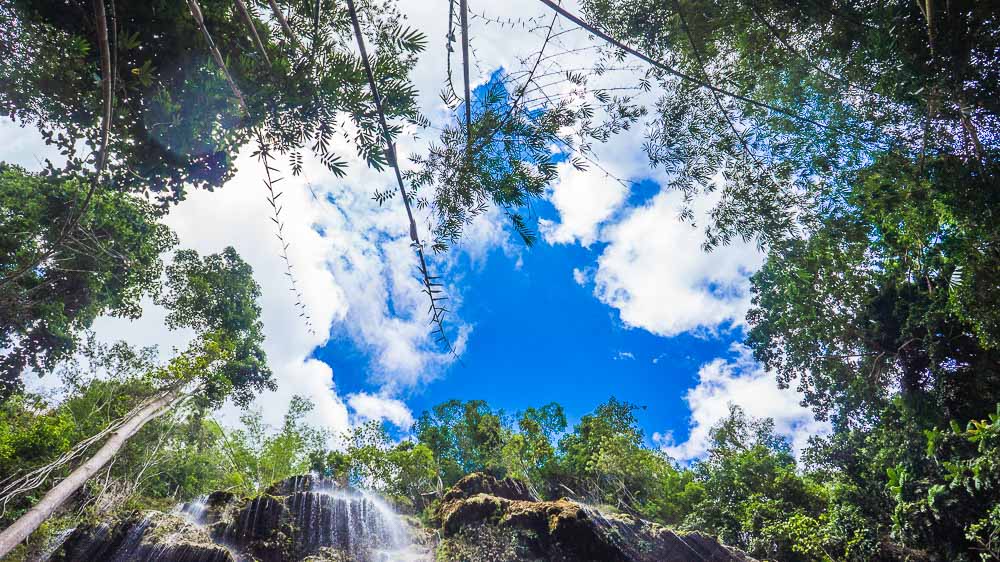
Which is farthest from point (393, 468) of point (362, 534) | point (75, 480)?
point (75, 480)

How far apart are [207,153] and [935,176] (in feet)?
23.7

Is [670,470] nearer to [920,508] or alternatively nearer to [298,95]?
[920,508]

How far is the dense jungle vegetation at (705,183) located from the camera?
211 centimetres

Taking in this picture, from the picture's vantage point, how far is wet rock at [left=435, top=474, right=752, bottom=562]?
10797mm

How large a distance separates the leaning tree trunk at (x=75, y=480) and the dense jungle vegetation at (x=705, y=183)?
0.08 m

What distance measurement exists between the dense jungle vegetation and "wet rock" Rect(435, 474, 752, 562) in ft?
8.99

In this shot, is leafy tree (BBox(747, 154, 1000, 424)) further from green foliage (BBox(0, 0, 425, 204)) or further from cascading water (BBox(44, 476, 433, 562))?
cascading water (BBox(44, 476, 433, 562))

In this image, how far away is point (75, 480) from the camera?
6.62m

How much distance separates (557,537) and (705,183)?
11.1 m

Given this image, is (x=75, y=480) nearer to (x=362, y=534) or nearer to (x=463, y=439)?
(x=362, y=534)

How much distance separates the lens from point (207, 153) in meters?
4.38

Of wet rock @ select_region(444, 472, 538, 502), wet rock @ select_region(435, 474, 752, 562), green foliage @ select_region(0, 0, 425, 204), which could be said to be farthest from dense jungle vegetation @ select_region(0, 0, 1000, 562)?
wet rock @ select_region(444, 472, 538, 502)

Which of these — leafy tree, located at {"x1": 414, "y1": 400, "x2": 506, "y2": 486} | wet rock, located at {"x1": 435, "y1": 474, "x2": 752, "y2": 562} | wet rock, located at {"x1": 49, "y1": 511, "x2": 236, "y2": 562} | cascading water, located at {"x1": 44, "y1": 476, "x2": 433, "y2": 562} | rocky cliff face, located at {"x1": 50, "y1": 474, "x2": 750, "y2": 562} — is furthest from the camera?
leafy tree, located at {"x1": 414, "y1": 400, "x2": 506, "y2": 486}

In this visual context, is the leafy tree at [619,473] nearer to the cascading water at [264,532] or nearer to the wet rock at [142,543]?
the cascading water at [264,532]
